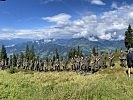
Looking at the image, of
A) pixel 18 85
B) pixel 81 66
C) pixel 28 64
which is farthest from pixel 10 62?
pixel 18 85

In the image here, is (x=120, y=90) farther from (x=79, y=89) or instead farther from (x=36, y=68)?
(x=36, y=68)

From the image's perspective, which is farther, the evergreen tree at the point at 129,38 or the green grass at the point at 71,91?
the evergreen tree at the point at 129,38

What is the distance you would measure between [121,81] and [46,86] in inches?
222

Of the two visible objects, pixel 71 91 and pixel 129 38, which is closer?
pixel 71 91

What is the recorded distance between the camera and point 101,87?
20891 millimetres

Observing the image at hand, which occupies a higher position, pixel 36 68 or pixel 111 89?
pixel 111 89

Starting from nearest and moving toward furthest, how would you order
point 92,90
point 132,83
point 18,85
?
point 92,90, point 132,83, point 18,85

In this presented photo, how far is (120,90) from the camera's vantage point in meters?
20.4

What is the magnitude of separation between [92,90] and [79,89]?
2.81 ft

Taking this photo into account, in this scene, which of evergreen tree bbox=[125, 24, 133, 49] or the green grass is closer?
the green grass

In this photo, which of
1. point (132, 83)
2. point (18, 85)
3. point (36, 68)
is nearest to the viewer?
point (132, 83)

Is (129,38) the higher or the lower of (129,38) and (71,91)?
the higher

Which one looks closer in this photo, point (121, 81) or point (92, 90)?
point (92, 90)

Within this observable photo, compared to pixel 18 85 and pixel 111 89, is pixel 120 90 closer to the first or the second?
pixel 111 89
